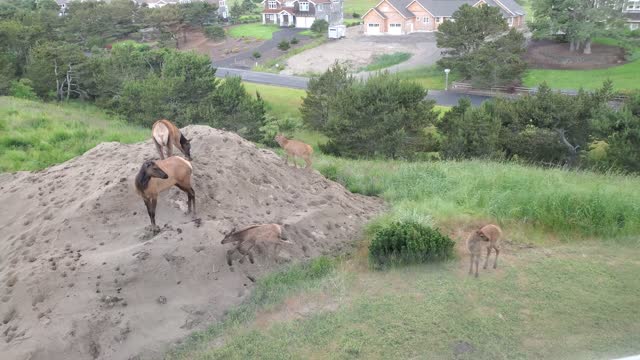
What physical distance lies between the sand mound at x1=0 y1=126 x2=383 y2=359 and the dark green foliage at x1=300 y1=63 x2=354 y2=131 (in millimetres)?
22362

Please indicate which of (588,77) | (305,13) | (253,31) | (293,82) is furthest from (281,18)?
(588,77)

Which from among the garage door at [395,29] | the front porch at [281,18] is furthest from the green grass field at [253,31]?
the garage door at [395,29]

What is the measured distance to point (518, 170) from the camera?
45.6ft

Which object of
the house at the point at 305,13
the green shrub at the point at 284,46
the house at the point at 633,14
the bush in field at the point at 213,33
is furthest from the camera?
the house at the point at 305,13

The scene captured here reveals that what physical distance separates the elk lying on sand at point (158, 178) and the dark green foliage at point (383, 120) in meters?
16.9

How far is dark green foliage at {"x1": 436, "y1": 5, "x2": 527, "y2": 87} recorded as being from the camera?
39.7 m

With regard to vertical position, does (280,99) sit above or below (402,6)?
below

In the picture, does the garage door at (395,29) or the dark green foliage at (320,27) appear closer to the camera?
the garage door at (395,29)

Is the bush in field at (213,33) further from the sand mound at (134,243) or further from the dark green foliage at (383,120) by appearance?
the sand mound at (134,243)

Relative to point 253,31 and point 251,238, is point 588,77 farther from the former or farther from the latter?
point 253,31

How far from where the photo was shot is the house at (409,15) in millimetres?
61375

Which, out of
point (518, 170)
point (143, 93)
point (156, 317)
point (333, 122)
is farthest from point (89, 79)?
point (156, 317)

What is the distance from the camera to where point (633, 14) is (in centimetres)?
5244

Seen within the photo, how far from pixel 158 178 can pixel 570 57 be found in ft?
150
